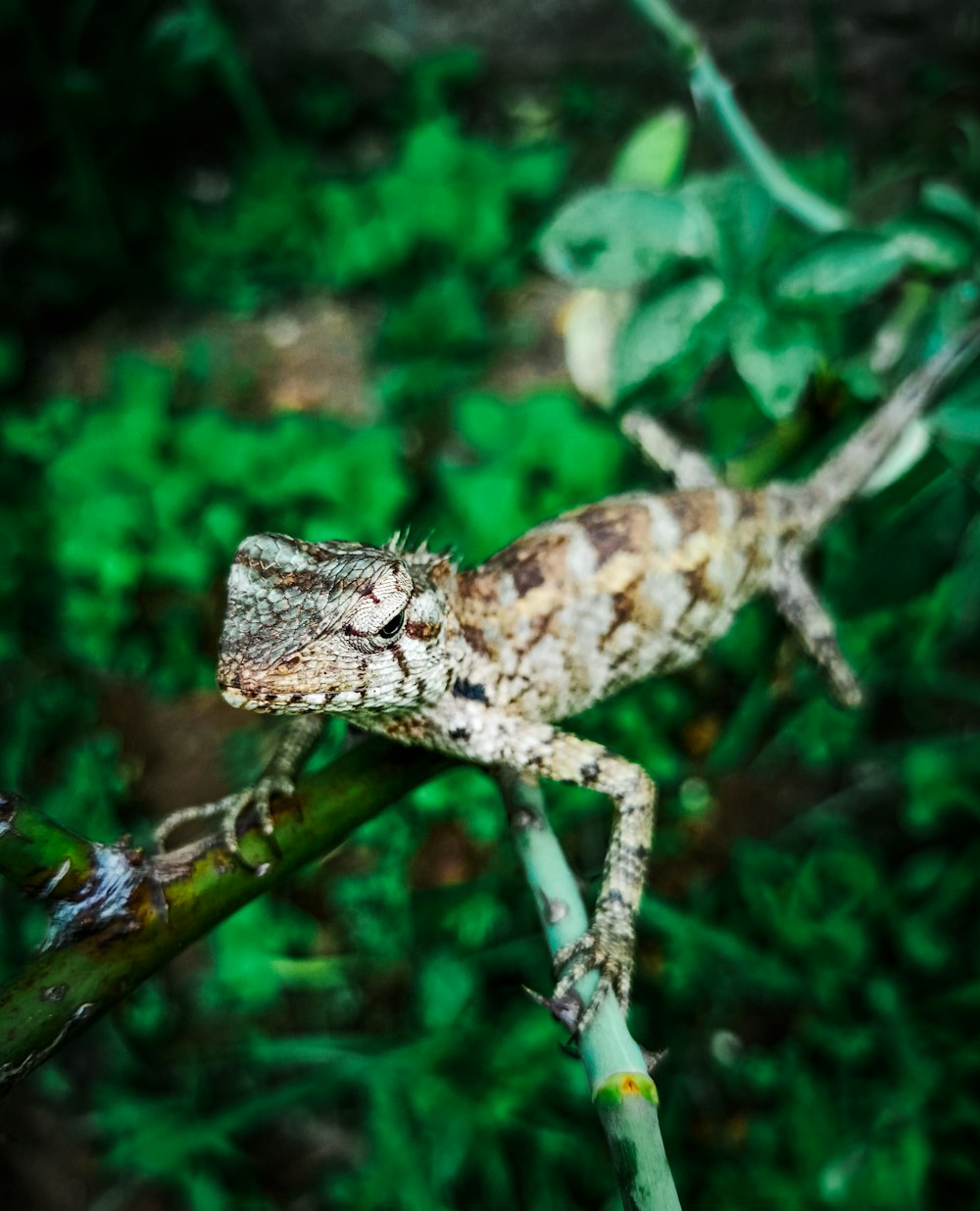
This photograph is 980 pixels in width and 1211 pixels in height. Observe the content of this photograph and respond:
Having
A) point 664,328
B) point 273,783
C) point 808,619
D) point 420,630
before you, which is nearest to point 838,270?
point 664,328

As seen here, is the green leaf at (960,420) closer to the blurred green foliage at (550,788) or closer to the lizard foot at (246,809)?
the blurred green foliage at (550,788)

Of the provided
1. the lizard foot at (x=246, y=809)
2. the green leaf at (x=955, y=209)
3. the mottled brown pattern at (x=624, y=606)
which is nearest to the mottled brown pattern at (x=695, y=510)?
the mottled brown pattern at (x=624, y=606)

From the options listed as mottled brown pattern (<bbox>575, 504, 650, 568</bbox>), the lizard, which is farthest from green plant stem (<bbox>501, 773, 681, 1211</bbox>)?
mottled brown pattern (<bbox>575, 504, 650, 568</bbox>)

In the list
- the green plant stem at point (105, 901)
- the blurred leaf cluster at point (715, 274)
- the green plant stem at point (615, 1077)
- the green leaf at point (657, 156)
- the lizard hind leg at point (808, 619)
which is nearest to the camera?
the green plant stem at point (615, 1077)

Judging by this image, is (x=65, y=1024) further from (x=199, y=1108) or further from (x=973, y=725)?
(x=973, y=725)

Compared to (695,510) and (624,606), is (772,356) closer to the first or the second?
(695,510)

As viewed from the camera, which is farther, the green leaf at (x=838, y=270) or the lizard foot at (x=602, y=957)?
the green leaf at (x=838, y=270)
